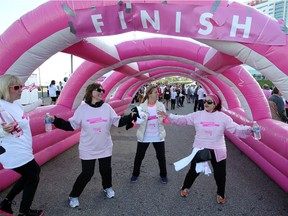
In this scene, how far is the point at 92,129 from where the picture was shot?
9.75 ft

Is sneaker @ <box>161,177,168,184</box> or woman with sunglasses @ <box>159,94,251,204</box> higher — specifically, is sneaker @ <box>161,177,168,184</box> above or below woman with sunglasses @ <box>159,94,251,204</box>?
below

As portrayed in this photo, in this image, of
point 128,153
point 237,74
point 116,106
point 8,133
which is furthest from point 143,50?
point 116,106

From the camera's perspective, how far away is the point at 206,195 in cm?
342

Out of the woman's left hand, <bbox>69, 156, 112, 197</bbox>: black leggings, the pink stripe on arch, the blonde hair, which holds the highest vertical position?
the pink stripe on arch

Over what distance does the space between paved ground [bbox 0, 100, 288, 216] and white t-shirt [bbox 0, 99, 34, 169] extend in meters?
0.97

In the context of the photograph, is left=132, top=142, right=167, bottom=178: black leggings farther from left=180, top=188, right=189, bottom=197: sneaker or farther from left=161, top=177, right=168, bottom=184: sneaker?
left=180, top=188, right=189, bottom=197: sneaker

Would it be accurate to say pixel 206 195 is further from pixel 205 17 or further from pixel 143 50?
Result: pixel 143 50

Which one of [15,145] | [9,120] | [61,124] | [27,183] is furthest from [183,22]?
[27,183]

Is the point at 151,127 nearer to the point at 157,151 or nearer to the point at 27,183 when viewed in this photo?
the point at 157,151

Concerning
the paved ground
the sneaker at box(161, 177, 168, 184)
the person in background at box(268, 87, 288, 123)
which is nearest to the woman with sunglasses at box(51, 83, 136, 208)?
the paved ground

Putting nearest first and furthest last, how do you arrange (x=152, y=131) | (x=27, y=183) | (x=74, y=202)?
1. (x=27, y=183)
2. (x=74, y=202)
3. (x=152, y=131)

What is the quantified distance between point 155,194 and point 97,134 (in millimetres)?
1283

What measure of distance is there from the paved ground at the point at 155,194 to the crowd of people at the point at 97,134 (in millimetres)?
166

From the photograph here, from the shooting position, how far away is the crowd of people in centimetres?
230
